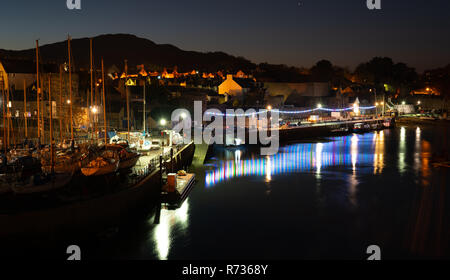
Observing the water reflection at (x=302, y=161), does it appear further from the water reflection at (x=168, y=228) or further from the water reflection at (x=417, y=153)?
the water reflection at (x=168, y=228)

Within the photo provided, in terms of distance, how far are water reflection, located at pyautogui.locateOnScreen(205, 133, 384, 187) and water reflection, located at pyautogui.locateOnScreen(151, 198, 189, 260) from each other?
593 cm

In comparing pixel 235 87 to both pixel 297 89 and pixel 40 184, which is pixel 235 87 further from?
pixel 40 184

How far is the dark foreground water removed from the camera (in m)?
14.1

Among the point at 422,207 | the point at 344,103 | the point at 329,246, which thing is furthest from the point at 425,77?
the point at 329,246

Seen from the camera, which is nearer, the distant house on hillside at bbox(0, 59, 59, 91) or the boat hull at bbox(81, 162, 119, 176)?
the boat hull at bbox(81, 162, 119, 176)

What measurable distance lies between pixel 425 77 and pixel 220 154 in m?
76.8

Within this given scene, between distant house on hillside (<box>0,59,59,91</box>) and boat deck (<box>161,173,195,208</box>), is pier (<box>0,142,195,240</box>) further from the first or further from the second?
distant house on hillside (<box>0,59,59,91</box>)

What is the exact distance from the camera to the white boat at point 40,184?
13.1m

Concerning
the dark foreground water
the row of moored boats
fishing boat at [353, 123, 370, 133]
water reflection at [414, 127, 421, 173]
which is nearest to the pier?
the row of moored boats

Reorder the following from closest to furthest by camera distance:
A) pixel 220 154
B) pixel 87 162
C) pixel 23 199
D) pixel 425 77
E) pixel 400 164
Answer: pixel 23 199
pixel 87 162
pixel 400 164
pixel 220 154
pixel 425 77

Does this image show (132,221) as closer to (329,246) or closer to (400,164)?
(329,246)
